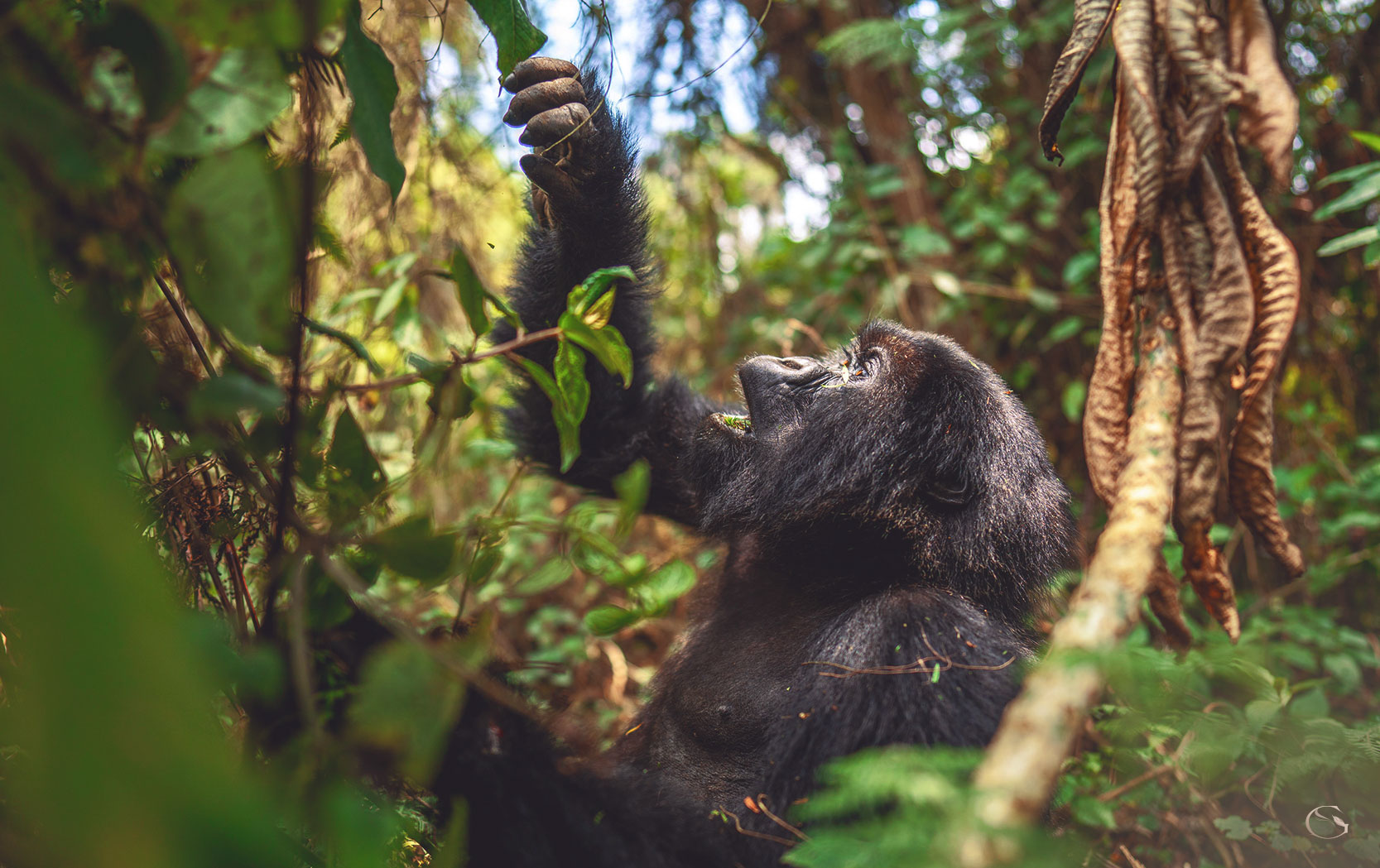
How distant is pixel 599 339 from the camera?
1420mm

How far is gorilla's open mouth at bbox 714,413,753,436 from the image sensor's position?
2602mm

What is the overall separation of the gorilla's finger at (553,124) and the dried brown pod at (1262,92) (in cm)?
175

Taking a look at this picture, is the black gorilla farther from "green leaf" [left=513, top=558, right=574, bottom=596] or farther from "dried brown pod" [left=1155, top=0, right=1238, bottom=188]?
"dried brown pod" [left=1155, top=0, right=1238, bottom=188]

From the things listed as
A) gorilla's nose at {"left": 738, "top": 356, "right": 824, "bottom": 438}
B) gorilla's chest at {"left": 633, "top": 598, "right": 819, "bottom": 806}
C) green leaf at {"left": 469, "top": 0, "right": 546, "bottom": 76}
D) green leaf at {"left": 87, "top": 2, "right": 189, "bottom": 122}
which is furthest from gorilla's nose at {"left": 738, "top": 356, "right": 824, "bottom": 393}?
green leaf at {"left": 87, "top": 2, "right": 189, "bottom": 122}

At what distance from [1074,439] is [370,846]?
181 inches

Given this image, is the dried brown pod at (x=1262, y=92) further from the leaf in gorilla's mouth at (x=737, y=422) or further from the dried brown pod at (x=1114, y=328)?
the leaf in gorilla's mouth at (x=737, y=422)

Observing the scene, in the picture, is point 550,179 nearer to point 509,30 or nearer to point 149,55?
point 509,30

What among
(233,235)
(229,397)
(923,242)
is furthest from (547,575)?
(923,242)

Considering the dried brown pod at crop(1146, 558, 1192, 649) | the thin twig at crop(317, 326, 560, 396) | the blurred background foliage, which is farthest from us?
the dried brown pod at crop(1146, 558, 1192, 649)

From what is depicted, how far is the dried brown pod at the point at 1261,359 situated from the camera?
6.25 feet

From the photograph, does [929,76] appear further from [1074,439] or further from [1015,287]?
[1074,439]

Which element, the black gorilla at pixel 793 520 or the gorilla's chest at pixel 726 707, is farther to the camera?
the gorilla's chest at pixel 726 707

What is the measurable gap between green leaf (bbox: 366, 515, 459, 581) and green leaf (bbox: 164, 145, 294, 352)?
37cm

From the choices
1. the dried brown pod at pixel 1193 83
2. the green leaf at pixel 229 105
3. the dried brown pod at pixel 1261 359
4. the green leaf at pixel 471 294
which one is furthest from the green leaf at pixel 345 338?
the dried brown pod at pixel 1261 359
